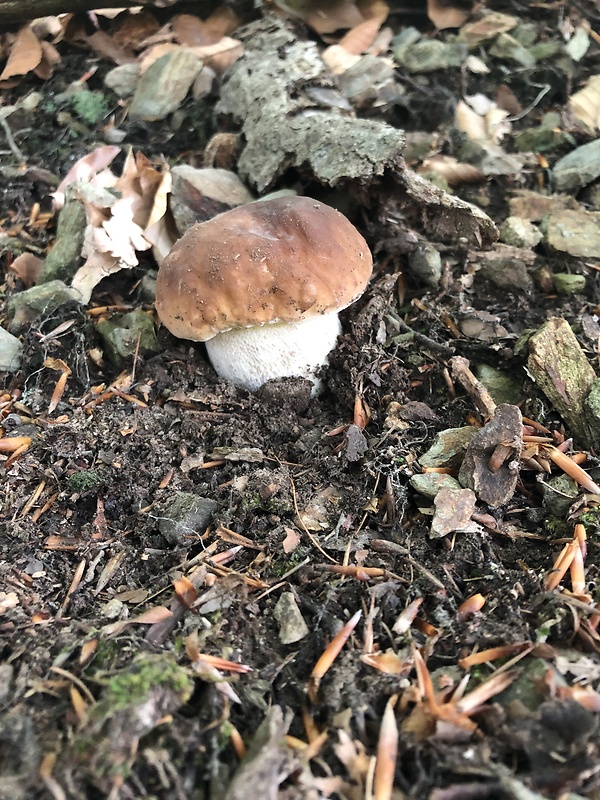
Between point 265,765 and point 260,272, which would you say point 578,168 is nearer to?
point 260,272

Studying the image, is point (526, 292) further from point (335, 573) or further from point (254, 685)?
point (254, 685)

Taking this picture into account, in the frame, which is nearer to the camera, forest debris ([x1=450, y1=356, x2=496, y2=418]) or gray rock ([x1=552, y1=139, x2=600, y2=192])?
forest debris ([x1=450, y1=356, x2=496, y2=418])

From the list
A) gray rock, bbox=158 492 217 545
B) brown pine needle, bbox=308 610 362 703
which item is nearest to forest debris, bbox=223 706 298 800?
brown pine needle, bbox=308 610 362 703

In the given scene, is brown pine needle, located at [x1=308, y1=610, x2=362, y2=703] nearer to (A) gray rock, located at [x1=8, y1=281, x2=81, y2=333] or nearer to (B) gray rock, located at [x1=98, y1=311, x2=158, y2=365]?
(B) gray rock, located at [x1=98, y1=311, x2=158, y2=365]

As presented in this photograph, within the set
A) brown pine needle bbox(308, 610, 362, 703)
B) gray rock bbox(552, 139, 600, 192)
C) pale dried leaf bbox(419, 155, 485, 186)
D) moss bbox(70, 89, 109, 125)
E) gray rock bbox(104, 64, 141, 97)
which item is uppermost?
gray rock bbox(104, 64, 141, 97)

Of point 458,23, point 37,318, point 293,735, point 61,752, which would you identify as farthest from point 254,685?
point 458,23

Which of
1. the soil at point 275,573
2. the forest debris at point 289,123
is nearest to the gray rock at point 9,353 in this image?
the soil at point 275,573

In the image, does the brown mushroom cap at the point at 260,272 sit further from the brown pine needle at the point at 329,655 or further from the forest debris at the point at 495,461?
the brown pine needle at the point at 329,655
